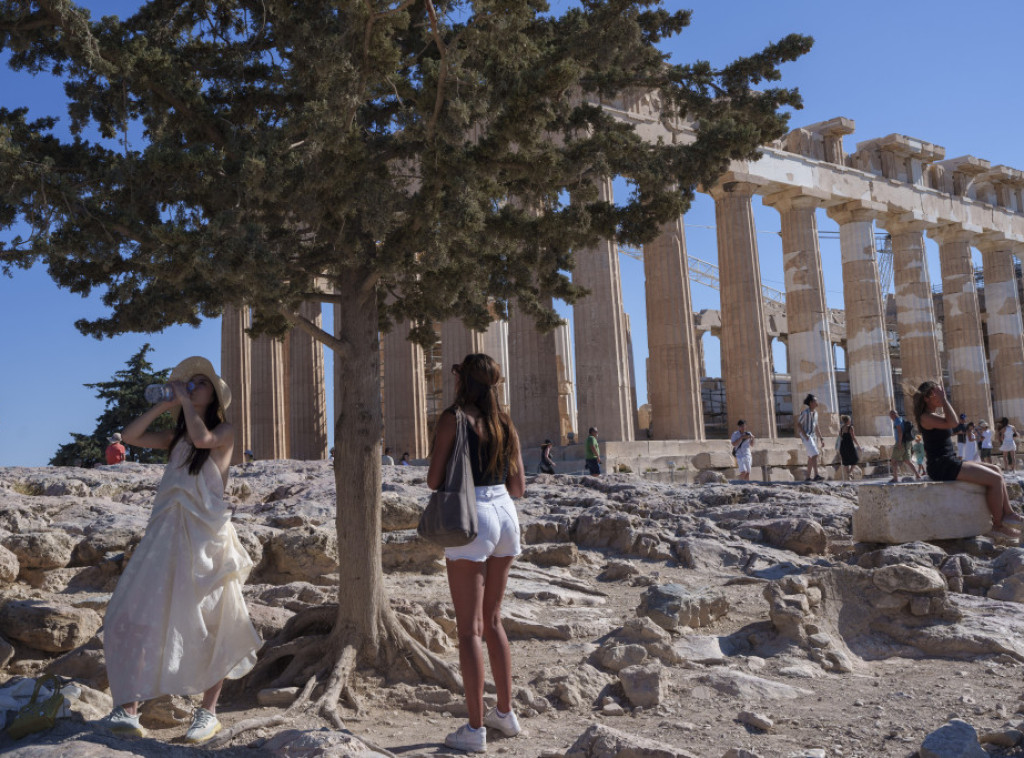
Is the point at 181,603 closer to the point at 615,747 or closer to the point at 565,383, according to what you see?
the point at 615,747

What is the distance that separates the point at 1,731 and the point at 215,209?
3.41 metres

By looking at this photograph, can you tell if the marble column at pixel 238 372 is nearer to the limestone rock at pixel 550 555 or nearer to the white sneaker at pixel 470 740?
the limestone rock at pixel 550 555

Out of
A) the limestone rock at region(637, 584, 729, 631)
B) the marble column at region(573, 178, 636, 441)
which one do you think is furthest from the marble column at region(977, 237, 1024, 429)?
the limestone rock at region(637, 584, 729, 631)

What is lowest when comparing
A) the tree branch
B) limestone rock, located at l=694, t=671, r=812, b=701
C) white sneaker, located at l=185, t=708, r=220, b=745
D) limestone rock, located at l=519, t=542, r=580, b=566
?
limestone rock, located at l=694, t=671, r=812, b=701

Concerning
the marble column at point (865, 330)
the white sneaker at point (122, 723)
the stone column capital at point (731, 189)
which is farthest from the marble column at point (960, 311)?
the white sneaker at point (122, 723)

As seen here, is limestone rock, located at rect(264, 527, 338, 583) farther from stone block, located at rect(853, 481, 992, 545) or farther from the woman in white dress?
stone block, located at rect(853, 481, 992, 545)

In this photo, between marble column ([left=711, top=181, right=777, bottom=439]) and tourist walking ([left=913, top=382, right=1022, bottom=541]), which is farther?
marble column ([left=711, top=181, right=777, bottom=439])

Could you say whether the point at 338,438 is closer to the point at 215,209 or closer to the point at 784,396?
the point at 215,209

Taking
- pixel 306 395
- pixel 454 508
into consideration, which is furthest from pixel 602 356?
pixel 454 508

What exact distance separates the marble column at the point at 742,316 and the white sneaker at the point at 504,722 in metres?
21.8

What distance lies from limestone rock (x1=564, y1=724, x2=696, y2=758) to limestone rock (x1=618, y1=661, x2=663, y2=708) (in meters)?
1.21

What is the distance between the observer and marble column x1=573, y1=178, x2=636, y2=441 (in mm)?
22422

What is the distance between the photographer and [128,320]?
21.9 ft

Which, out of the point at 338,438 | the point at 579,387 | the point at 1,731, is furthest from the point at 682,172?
the point at 579,387
